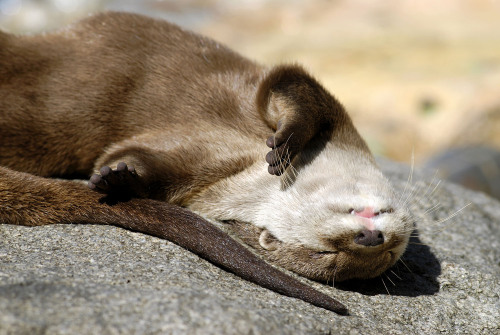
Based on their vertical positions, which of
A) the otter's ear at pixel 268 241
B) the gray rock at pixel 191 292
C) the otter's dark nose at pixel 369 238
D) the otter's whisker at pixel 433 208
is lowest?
the gray rock at pixel 191 292

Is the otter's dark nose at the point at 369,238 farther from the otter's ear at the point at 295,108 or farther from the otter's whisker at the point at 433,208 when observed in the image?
the otter's whisker at the point at 433,208

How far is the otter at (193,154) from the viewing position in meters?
2.38

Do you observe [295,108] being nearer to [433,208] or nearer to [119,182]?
[119,182]

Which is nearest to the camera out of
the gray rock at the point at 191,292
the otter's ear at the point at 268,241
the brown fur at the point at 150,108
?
the gray rock at the point at 191,292

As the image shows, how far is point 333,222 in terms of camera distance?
2371 mm

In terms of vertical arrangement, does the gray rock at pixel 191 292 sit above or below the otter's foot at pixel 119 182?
below

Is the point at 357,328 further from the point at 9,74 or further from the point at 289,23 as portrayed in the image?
the point at 289,23

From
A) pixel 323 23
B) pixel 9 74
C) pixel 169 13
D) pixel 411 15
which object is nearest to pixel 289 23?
pixel 323 23

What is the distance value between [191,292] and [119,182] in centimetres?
71

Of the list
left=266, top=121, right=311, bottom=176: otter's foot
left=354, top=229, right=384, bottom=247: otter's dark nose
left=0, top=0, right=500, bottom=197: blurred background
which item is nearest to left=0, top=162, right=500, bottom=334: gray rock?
left=354, top=229, right=384, bottom=247: otter's dark nose

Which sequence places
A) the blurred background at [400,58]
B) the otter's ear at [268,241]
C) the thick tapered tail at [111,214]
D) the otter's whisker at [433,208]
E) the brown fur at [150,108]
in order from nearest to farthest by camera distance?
the thick tapered tail at [111,214] → the otter's ear at [268,241] → the brown fur at [150,108] → the otter's whisker at [433,208] → the blurred background at [400,58]

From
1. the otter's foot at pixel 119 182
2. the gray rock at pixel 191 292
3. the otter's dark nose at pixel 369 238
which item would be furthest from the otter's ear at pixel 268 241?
the otter's foot at pixel 119 182

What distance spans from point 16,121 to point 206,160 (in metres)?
0.93

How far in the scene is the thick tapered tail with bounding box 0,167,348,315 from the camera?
231 centimetres
